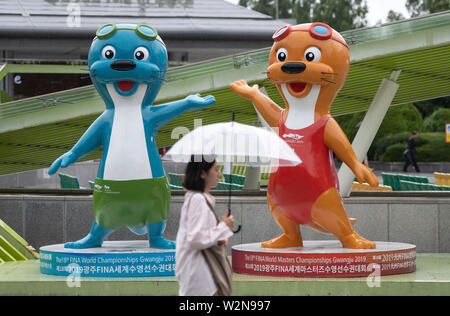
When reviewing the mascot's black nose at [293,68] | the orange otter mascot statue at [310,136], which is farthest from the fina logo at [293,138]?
the mascot's black nose at [293,68]

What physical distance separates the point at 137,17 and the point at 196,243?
24173 millimetres

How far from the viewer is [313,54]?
8.44 meters

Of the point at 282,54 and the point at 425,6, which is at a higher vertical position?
the point at 425,6

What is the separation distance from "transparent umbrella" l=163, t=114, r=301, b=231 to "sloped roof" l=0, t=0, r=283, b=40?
71.5 feet

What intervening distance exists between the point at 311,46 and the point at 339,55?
33 cm

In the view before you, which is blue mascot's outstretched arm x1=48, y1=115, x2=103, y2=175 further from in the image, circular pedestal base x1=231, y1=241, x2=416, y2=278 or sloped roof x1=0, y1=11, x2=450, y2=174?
sloped roof x1=0, y1=11, x2=450, y2=174

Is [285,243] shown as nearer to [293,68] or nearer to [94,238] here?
[293,68]

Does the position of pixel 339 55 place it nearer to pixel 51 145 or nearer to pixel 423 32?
pixel 423 32

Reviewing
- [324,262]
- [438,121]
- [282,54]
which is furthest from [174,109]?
[438,121]

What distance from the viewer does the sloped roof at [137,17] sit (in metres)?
27.3

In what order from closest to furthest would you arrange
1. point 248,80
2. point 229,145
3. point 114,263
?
1. point 229,145
2. point 114,263
3. point 248,80

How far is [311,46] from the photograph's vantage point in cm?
845

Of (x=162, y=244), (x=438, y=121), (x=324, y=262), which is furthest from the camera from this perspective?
(x=438, y=121)

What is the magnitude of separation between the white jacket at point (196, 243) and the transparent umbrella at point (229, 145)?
38 cm
